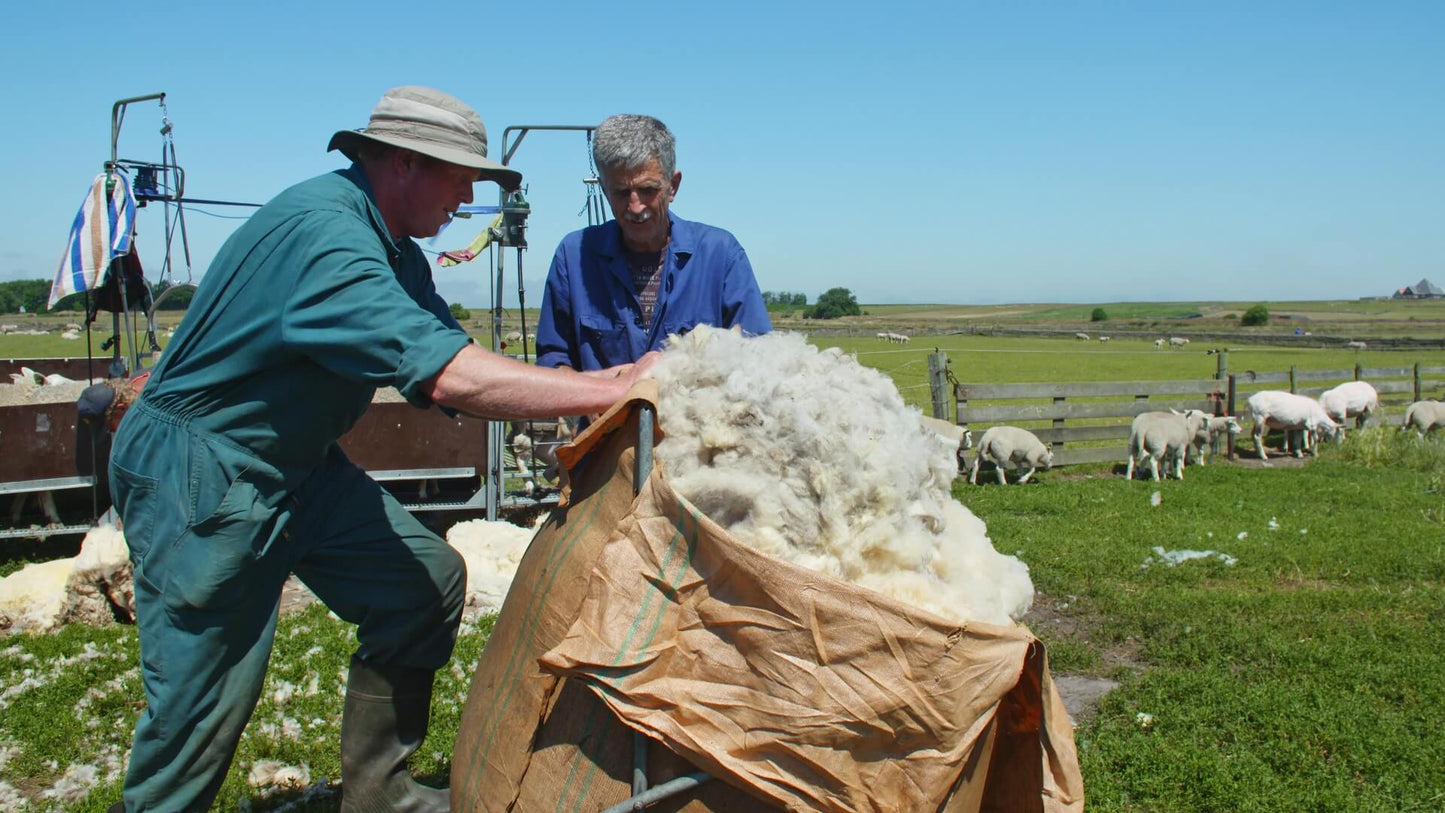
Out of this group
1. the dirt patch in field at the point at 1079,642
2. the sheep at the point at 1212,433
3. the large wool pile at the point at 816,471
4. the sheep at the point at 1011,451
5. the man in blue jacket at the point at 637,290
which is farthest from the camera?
the sheep at the point at 1212,433

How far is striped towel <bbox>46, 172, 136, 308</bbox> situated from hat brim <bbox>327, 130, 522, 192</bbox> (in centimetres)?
572

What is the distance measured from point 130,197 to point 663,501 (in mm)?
7014

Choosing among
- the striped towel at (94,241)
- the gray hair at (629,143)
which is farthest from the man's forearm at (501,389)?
the striped towel at (94,241)

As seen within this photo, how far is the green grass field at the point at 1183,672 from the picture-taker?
3.52m

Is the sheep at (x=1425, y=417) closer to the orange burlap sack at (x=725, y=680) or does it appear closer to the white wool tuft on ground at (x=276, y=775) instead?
the orange burlap sack at (x=725, y=680)

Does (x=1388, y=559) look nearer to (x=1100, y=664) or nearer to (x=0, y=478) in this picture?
(x=1100, y=664)

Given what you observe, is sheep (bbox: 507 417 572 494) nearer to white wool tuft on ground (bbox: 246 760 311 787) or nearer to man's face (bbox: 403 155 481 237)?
white wool tuft on ground (bbox: 246 760 311 787)

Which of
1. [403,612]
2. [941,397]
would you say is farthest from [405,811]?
[941,397]

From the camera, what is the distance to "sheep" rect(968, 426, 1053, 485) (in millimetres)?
10859

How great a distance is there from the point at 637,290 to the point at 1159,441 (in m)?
9.74

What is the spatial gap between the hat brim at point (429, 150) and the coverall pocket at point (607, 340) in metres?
0.68

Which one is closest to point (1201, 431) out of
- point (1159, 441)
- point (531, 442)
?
point (1159, 441)

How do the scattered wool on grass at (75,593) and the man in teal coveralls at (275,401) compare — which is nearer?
the man in teal coveralls at (275,401)

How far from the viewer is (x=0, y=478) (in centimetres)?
666
